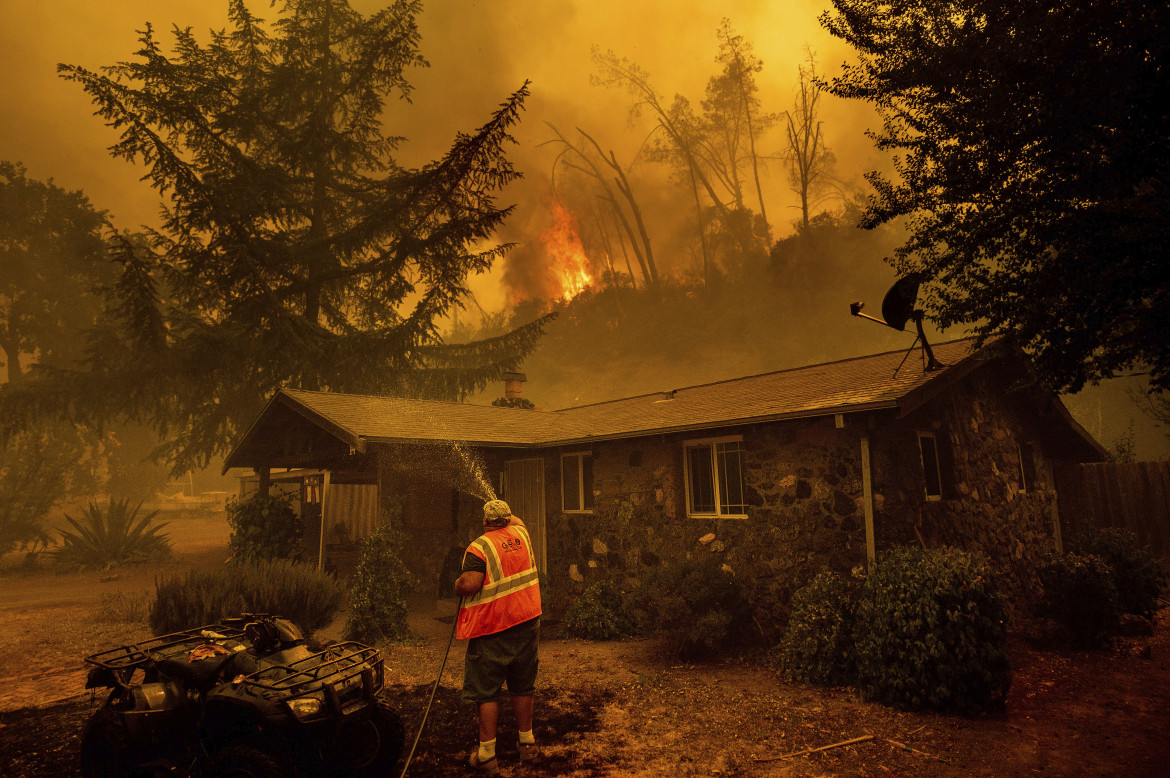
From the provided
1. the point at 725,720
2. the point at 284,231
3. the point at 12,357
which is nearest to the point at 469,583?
the point at 725,720

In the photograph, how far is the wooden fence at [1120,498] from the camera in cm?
1360

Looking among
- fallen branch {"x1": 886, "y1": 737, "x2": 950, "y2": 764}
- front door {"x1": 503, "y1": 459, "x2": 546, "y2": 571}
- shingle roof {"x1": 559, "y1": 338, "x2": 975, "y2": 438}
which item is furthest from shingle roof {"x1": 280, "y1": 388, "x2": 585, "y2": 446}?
fallen branch {"x1": 886, "y1": 737, "x2": 950, "y2": 764}

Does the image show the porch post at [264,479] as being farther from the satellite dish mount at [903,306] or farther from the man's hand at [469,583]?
the satellite dish mount at [903,306]

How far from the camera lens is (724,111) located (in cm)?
4494

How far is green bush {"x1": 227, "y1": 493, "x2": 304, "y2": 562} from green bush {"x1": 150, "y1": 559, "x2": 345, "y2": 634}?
4325 mm

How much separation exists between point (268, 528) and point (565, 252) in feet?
134

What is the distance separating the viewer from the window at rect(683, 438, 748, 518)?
10391 millimetres

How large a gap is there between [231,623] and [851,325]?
3769 centimetres

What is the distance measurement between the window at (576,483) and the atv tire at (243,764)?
29.7 ft

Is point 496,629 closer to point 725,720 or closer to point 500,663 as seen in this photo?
point 500,663

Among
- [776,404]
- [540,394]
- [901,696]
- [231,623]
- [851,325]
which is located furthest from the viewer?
[540,394]

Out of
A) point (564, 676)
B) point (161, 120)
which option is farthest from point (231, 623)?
point (161, 120)

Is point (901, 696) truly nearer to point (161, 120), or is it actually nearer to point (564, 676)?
point (564, 676)

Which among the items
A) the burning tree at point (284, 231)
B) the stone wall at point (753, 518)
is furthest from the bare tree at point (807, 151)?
the stone wall at point (753, 518)
